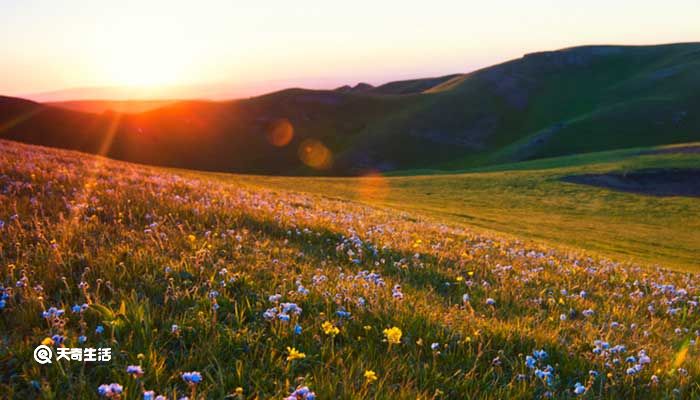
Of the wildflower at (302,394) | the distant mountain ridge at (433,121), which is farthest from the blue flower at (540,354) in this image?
the distant mountain ridge at (433,121)

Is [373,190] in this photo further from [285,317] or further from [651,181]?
[285,317]

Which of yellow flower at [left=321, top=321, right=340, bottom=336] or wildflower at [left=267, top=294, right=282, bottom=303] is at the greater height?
wildflower at [left=267, top=294, right=282, bottom=303]

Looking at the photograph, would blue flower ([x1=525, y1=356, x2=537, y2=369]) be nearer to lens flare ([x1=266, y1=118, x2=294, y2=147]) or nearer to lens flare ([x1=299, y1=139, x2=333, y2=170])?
lens flare ([x1=299, y1=139, x2=333, y2=170])

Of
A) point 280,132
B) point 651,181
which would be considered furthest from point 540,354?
point 280,132

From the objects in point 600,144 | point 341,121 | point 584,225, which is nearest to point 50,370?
point 584,225

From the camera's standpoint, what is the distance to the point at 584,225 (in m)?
37.1

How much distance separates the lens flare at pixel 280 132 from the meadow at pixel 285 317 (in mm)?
123947

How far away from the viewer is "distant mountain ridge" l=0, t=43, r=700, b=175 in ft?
364

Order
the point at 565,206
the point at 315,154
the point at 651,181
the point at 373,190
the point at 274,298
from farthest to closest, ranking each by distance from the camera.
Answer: the point at 315,154 < the point at 651,181 < the point at 373,190 < the point at 565,206 < the point at 274,298

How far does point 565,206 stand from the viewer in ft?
148

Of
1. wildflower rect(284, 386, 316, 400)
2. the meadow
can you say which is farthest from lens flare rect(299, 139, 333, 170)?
wildflower rect(284, 386, 316, 400)

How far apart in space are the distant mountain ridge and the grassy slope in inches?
2007

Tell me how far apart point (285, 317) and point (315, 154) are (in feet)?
403

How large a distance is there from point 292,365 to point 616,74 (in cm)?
19305
